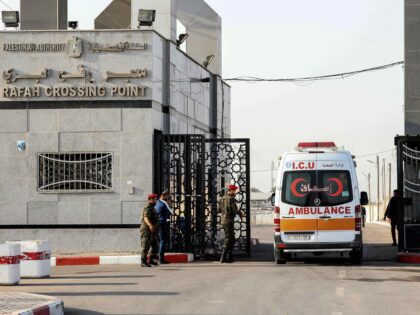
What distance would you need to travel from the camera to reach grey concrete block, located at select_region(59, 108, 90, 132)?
27.4 m

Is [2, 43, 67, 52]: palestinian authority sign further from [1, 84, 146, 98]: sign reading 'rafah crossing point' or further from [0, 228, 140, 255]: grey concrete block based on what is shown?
[0, 228, 140, 255]: grey concrete block

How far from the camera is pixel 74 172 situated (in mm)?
27547

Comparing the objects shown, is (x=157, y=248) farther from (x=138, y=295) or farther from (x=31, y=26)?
(x=138, y=295)

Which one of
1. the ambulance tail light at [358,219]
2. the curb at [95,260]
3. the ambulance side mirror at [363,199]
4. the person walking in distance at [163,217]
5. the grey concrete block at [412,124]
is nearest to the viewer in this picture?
the ambulance tail light at [358,219]

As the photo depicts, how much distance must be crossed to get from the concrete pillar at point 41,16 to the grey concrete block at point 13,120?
312 cm

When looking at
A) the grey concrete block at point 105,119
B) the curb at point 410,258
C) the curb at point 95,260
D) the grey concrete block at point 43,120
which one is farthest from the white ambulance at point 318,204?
the grey concrete block at point 43,120

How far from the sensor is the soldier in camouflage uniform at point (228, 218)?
83.7 feet

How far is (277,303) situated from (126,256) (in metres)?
11.4

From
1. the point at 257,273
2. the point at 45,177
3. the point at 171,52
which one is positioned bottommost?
the point at 257,273

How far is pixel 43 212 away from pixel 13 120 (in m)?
2.51

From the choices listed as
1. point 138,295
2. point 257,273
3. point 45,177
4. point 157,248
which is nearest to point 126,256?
point 157,248

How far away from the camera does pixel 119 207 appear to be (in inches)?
1070

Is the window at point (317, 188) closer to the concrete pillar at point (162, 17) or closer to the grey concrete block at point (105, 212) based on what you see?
the grey concrete block at point (105, 212)

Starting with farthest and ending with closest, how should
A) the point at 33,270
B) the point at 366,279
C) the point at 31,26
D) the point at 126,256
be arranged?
1. the point at 31,26
2. the point at 126,256
3. the point at 33,270
4. the point at 366,279
